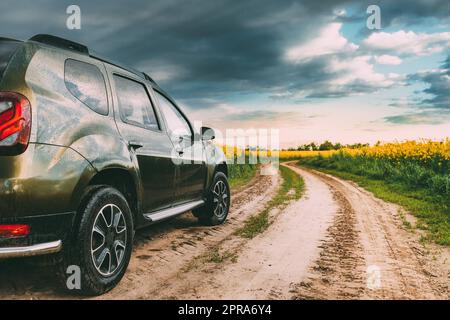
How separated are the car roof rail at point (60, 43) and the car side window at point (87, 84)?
134 millimetres

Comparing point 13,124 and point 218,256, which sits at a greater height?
point 13,124

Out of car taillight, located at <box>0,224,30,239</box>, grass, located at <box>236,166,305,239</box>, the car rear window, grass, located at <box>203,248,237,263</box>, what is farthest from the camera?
grass, located at <box>236,166,305,239</box>

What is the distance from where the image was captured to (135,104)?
4.29 metres

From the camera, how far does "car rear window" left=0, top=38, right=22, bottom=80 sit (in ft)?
9.46

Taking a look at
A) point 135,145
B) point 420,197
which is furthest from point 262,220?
point 420,197

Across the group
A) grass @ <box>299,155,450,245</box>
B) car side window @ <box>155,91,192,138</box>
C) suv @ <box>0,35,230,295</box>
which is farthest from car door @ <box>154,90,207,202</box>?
grass @ <box>299,155,450,245</box>

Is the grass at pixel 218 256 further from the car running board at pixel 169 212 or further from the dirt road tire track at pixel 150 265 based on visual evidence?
the car running board at pixel 169 212

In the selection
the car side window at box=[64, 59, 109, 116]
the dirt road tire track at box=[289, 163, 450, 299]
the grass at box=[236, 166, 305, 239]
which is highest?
the car side window at box=[64, 59, 109, 116]

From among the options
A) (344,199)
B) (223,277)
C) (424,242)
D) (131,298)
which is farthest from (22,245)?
(344,199)

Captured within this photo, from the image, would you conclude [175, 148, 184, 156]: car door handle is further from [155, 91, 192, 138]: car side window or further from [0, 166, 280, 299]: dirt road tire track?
[0, 166, 280, 299]: dirt road tire track

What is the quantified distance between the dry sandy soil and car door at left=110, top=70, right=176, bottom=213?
71 cm

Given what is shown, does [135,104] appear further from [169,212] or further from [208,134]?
[208,134]

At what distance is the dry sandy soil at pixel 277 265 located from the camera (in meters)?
3.38

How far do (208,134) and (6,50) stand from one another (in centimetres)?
333
